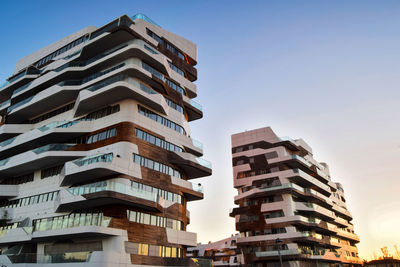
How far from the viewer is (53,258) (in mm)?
33281

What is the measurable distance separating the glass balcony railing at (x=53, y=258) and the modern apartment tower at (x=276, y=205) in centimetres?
3827

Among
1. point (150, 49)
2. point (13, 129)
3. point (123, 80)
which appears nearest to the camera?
point (123, 80)

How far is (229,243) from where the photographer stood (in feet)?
395

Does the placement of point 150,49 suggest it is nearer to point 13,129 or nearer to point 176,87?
point 176,87

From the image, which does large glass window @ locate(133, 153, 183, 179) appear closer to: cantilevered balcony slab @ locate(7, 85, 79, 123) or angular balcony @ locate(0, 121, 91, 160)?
angular balcony @ locate(0, 121, 91, 160)

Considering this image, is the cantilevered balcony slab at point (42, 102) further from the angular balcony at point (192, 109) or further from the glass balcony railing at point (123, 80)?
the angular balcony at point (192, 109)

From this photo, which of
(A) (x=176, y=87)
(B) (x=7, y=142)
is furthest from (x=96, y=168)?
(B) (x=7, y=142)

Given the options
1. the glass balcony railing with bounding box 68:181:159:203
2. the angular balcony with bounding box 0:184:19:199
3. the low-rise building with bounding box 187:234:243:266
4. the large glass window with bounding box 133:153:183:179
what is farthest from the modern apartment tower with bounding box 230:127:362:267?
the angular balcony with bounding box 0:184:19:199

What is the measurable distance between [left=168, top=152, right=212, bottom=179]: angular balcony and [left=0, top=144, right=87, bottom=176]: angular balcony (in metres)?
11.6

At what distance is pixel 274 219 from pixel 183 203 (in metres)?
27.2

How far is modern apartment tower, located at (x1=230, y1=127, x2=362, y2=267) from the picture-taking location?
62125 mm

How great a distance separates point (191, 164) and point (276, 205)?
2854 centimetres

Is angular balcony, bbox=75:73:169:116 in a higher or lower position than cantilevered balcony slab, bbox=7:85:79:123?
lower

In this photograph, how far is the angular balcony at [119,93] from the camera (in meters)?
40.6
